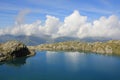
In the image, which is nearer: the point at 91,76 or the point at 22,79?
A: the point at 22,79

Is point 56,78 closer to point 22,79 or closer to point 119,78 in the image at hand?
point 22,79

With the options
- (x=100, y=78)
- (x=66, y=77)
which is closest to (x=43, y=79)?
(x=66, y=77)

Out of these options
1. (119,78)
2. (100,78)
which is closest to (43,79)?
(100,78)

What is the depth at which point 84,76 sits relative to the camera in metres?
154

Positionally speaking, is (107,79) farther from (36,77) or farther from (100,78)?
(36,77)

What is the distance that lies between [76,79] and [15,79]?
1653 inches

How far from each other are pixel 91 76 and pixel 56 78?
27.4m

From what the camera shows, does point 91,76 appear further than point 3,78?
Yes

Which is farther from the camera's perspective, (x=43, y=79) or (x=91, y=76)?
(x=91, y=76)

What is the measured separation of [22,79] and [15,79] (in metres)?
4.87

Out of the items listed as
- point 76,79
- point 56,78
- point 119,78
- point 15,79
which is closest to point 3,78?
point 15,79

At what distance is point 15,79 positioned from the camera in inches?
5576

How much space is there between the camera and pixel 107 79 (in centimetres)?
14562

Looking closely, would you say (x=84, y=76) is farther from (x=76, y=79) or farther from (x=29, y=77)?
(x=29, y=77)
